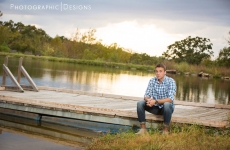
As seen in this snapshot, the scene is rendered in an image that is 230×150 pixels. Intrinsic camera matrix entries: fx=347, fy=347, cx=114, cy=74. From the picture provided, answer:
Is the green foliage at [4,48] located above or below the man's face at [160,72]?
above

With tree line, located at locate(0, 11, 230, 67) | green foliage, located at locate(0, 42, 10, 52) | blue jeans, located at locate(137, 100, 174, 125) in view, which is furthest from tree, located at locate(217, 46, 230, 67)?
blue jeans, located at locate(137, 100, 174, 125)

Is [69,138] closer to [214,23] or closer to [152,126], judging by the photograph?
[152,126]

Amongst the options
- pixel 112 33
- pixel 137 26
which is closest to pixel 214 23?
pixel 137 26

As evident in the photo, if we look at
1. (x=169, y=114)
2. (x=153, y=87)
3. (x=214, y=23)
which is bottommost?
(x=169, y=114)

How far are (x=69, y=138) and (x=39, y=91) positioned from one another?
11.3 ft

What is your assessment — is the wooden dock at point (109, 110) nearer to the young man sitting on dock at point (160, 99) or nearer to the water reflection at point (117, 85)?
the young man sitting on dock at point (160, 99)

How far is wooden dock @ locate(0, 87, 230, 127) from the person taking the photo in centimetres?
637

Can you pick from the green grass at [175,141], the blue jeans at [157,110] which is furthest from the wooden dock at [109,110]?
the green grass at [175,141]

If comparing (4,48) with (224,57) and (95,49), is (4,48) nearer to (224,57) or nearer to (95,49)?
(95,49)

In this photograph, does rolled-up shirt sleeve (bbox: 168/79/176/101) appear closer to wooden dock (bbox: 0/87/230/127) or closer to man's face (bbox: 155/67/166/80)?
man's face (bbox: 155/67/166/80)

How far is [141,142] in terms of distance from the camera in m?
5.18

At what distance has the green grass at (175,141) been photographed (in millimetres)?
4973

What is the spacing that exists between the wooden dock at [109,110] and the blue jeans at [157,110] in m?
0.13

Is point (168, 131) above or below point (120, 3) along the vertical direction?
below
